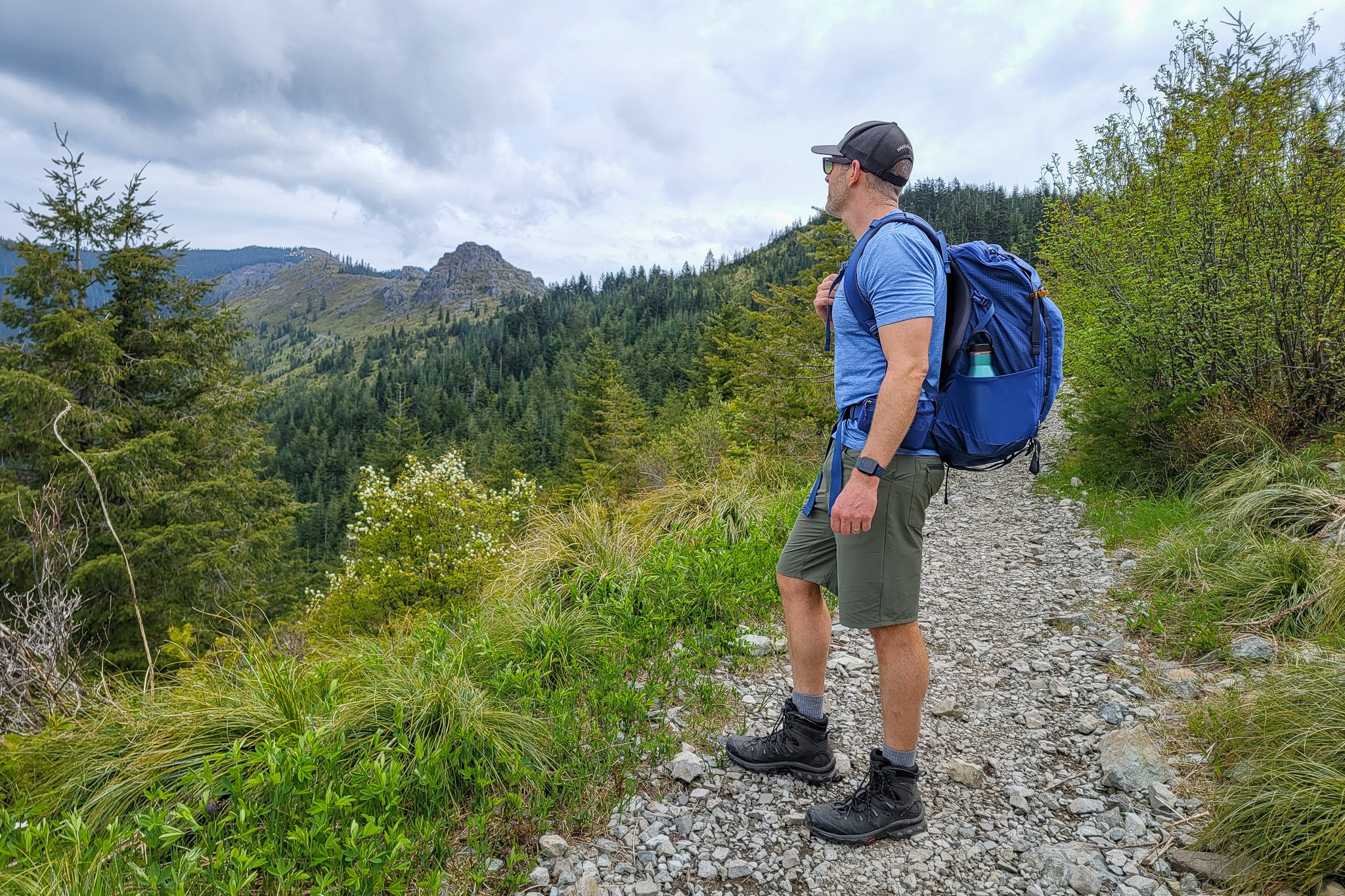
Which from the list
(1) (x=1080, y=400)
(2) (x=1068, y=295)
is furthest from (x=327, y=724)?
(2) (x=1068, y=295)

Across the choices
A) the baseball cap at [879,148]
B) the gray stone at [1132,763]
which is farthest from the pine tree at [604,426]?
the baseball cap at [879,148]

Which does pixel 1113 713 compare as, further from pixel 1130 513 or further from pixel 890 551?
pixel 1130 513

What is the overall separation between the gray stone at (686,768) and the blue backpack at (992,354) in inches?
69.1

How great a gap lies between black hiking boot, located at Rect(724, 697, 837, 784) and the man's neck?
2080mm

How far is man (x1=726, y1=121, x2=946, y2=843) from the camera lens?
213 centimetres

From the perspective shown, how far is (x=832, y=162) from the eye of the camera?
8.18 feet

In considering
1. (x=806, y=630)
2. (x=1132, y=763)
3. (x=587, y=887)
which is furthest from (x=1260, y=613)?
(x=587, y=887)

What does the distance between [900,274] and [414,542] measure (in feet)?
56.4

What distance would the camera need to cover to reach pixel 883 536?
90.9 inches

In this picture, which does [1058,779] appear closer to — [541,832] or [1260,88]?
[541,832]

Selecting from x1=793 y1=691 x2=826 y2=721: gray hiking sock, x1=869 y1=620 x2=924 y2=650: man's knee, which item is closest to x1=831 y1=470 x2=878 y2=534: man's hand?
x1=869 y1=620 x2=924 y2=650: man's knee

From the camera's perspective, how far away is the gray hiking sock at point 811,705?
2826 millimetres

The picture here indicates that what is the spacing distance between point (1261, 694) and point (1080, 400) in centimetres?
692

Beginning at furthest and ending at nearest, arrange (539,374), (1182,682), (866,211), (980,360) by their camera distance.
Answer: (539,374) < (1182,682) < (866,211) < (980,360)
